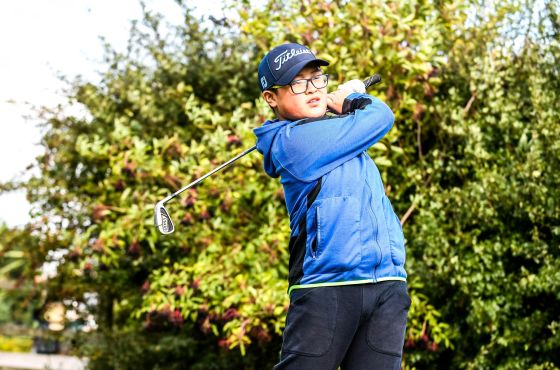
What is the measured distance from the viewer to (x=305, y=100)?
3.05 meters

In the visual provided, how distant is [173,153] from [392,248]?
4738 mm

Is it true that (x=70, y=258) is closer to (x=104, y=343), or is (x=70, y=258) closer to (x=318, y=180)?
(x=104, y=343)

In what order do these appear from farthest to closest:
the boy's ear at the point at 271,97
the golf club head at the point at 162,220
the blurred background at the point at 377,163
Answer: the blurred background at the point at 377,163 → the golf club head at the point at 162,220 → the boy's ear at the point at 271,97

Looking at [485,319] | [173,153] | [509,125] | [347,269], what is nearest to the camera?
[347,269]

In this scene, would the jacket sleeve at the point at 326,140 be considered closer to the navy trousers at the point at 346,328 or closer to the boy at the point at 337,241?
the boy at the point at 337,241

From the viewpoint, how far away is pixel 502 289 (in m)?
5.89

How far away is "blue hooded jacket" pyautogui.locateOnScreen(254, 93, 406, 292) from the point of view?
9.09 feet

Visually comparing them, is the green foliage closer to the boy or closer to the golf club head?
the golf club head

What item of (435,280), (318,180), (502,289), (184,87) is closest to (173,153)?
(184,87)

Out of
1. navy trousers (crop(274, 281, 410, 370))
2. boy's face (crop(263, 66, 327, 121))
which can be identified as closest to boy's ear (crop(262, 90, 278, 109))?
boy's face (crop(263, 66, 327, 121))

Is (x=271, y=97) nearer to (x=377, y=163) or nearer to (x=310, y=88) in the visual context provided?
(x=310, y=88)

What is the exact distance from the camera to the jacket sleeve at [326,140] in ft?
9.41

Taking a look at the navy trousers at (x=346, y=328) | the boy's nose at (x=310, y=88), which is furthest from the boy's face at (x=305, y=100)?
the navy trousers at (x=346, y=328)

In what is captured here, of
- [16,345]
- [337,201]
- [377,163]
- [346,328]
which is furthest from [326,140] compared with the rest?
[16,345]
